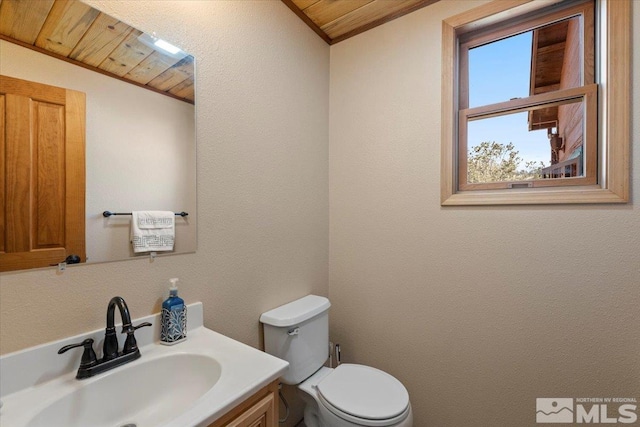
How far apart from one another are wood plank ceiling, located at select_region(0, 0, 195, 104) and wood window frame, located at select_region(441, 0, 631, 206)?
1.27 m

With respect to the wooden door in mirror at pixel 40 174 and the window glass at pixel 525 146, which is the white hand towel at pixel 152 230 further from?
the window glass at pixel 525 146

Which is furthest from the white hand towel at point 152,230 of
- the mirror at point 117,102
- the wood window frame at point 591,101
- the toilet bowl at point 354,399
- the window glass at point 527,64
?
the window glass at point 527,64

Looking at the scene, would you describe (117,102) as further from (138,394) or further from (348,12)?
(348,12)

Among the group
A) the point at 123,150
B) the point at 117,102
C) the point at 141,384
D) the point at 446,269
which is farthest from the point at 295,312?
the point at 117,102

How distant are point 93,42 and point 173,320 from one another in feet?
3.08

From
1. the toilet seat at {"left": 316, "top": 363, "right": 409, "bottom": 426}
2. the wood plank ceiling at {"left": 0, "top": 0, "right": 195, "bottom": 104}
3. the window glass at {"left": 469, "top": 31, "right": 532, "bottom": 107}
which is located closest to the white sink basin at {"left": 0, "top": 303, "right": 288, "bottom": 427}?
the toilet seat at {"left": 316, "top": 363, "right": 409, "bottom": 426}

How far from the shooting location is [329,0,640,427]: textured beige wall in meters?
1.18

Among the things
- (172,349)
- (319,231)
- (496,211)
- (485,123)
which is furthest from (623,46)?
(172,349)

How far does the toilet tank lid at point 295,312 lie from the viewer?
1.32 meters

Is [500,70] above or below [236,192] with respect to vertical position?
above

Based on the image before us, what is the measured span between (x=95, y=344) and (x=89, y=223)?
37 centimetres

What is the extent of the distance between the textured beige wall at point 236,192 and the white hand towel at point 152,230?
6 cm

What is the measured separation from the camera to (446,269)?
1492 mm

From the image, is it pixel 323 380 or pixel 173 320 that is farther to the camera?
pixel 323 380
